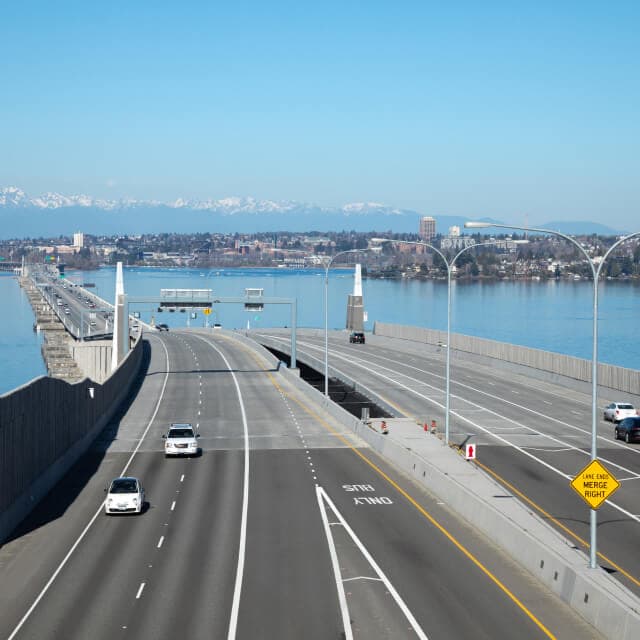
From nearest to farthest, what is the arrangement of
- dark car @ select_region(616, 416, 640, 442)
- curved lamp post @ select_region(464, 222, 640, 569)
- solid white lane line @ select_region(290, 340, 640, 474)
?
curved lamp post @ select_region(464, 222, 640, 569), solid white lane line @ select_region(290, 340, 640, 474), dark car @ select_region(616, 416, 640, 442)

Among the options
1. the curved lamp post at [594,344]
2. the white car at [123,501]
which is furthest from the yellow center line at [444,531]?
the white car at [123,501]

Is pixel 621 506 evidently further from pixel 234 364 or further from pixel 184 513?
pixel 234 364

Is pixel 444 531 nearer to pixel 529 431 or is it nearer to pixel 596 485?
pixel 596 485

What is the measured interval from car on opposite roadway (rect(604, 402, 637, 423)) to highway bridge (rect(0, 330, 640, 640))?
1.36 metres

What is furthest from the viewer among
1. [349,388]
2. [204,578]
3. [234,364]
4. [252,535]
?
[234,364]

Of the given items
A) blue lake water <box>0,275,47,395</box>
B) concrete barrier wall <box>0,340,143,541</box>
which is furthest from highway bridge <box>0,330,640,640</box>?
blue lake water <box>0,275,47,395</box>

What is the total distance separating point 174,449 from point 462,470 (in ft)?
38.0

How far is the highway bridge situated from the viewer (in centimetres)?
1973

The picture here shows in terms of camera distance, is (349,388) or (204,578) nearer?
(204,578)

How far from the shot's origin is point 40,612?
67.0 feet

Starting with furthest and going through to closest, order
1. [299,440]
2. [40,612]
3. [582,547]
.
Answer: [299,440]
[582,547]
[40,612]

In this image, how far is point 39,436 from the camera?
33250 millimetres

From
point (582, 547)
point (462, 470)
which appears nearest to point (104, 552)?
point (582, 547)

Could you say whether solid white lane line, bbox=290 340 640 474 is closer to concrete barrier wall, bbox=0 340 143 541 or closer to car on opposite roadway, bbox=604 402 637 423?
car on opposite roadway, bbox=604 402 637 423
